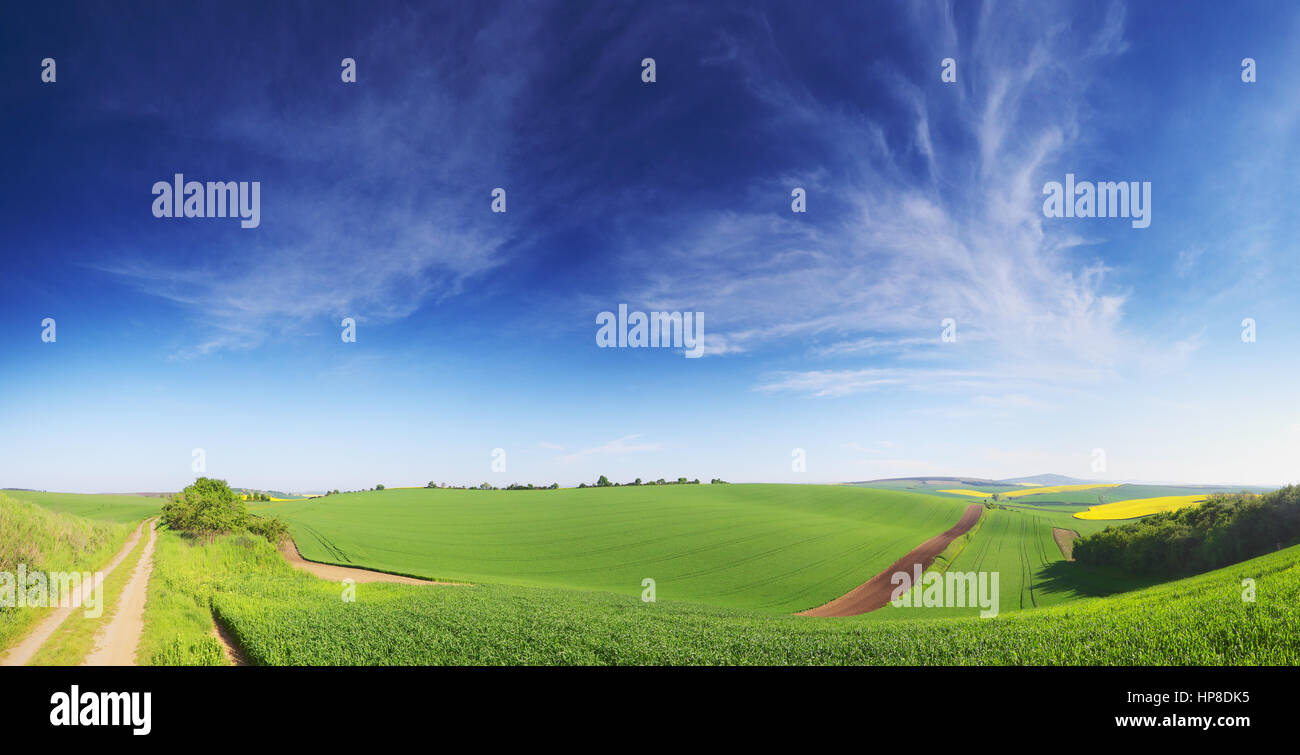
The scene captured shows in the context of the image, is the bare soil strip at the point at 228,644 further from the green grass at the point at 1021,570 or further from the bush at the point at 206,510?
the green grass at the point at 1021,570

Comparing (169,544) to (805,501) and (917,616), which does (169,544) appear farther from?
(805,501)

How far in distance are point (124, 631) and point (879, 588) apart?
138 feet

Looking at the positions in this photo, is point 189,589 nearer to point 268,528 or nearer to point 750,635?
point 750,635

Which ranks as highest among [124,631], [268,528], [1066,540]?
[124,631]

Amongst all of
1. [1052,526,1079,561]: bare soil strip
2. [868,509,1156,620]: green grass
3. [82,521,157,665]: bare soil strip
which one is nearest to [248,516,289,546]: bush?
[82,521,157,665]: bare soil strip

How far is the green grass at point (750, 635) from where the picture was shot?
925cm

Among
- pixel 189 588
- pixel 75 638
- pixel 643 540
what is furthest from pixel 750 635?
pixel 643 540

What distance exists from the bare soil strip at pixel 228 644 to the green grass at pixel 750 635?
0.33 m

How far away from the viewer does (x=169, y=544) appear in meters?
36.4

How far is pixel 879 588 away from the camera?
3472 centimetres

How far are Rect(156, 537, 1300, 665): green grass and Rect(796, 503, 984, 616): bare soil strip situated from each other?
16.5m

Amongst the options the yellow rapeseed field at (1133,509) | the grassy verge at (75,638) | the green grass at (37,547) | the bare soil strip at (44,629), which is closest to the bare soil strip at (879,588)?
the grassy verge at (75,638)
